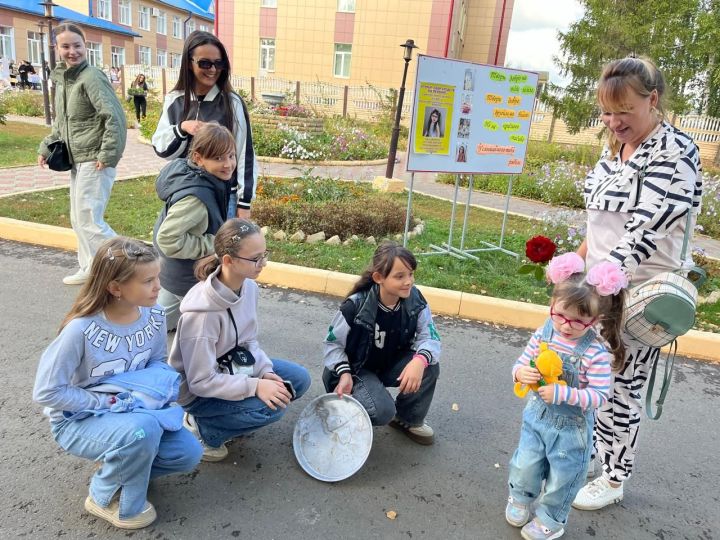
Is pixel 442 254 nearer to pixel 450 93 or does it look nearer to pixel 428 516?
pixel 450 93

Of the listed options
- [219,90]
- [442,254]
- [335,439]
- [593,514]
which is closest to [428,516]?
[335,439]

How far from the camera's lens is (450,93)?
18.0 ft

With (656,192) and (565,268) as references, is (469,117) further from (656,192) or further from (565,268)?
(565,268)

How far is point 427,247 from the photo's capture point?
21.5 feet

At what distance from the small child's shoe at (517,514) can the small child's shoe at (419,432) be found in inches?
25.4

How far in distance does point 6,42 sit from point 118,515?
42.8 metres

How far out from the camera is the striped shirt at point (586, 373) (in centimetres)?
200

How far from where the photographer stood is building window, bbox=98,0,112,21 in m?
42.0

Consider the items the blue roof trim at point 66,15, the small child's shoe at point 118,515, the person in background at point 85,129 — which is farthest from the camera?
the blue roof trim at point 66,15

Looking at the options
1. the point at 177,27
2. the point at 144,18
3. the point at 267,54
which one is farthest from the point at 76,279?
the point at 177,27

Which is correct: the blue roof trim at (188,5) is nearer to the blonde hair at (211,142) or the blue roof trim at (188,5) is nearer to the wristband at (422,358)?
the blonde hair at (211,142)

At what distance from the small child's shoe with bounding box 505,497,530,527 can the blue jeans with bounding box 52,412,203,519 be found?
4.81ft

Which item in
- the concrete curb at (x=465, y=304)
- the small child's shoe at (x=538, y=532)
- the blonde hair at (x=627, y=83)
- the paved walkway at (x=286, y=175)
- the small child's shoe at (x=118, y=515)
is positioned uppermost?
the blonde hair at (x=627, y=83)

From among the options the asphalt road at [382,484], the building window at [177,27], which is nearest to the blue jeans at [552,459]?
the asphalt road at [382,484]
